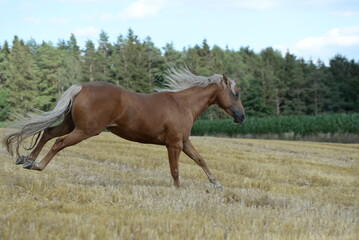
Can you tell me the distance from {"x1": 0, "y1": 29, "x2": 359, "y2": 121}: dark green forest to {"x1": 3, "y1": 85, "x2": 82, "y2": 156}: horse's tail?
54.3 m

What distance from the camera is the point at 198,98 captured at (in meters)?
8.34

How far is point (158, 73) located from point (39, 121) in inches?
2331

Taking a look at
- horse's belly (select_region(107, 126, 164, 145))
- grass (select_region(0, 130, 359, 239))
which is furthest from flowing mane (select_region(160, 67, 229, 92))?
grass (select_region(0, 130, 359, 239))

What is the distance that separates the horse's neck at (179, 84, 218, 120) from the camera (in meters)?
8.16

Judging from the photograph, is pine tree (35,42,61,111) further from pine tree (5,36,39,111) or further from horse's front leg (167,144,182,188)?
horse's front leg (167,144,182,188)

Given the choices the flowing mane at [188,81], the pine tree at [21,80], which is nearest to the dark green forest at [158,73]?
the pine tree at [21,80]

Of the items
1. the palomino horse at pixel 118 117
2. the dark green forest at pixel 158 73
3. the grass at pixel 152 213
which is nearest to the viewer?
the grass at pixel 152 213

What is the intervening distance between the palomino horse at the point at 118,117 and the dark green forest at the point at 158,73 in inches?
2100

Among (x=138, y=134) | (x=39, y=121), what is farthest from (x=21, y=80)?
(x=138, y=134)

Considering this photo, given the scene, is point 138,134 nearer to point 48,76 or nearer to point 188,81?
point 188,81

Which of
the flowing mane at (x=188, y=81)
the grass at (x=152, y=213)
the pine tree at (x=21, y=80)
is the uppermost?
the pine tree at (x=21, y=80)

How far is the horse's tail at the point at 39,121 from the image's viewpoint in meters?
6.86

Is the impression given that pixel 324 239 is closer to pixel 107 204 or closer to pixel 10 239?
pixel 107 204

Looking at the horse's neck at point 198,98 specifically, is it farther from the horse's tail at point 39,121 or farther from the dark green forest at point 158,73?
the dark green forest at point 158,73
